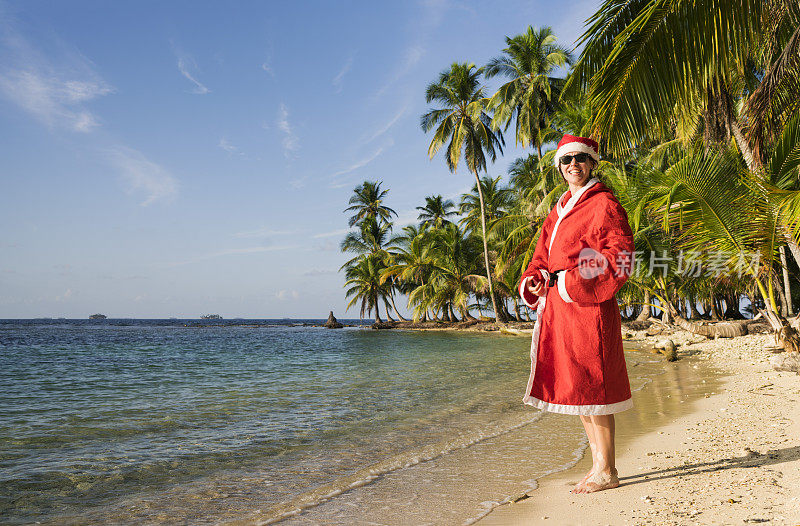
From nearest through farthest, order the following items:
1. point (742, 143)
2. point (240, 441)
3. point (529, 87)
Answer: point (240, 441) < point (742, 143) < point (529, 87)

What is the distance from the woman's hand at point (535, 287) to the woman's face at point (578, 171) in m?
0.58

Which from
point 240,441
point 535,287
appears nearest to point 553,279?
point 535,287

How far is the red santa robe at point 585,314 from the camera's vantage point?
244 centimetres

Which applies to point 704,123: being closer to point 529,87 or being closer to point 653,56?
point 653,56

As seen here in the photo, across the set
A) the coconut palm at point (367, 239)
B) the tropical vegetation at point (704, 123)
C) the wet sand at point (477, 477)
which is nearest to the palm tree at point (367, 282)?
the coconut palm at point (367, 239)

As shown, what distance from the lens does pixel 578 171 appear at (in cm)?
271

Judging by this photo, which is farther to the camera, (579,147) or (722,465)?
(722,465)

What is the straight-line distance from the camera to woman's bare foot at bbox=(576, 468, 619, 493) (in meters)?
2.67

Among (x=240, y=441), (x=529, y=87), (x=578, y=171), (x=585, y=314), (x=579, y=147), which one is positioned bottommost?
(x=240, y=441)

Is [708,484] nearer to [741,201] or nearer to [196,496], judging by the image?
[196,496]

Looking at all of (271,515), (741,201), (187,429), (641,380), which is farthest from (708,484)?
(741,201)

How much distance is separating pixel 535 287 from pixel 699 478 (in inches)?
55.0

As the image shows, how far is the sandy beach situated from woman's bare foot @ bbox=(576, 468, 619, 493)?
0.15 feet

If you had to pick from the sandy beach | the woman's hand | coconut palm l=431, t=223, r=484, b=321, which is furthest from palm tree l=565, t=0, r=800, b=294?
coconut palm l=431, t=223, r=484, b=321
